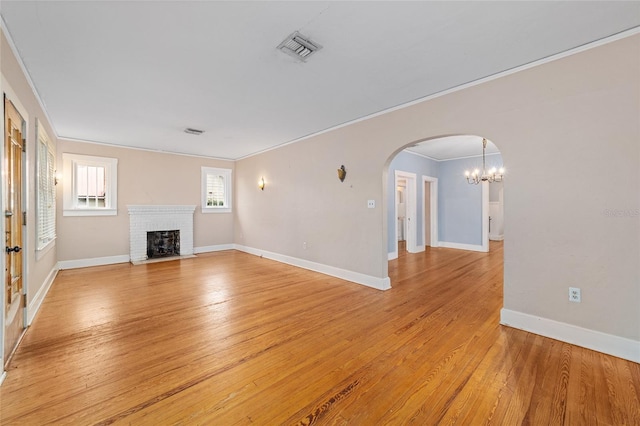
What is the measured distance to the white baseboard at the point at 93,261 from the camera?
5270 millimetres

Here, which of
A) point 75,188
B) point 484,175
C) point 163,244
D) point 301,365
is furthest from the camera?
point 163,244

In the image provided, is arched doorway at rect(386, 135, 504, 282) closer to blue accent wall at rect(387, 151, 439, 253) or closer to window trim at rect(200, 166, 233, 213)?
blue accent wall at rect(387, 151, 439, 253)

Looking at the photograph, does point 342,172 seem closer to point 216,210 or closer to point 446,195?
point 216,210

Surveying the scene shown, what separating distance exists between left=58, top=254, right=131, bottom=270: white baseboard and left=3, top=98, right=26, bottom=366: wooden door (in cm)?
333

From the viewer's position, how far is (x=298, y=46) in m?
2.31

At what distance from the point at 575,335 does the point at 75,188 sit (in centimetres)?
811

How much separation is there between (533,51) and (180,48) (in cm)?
318

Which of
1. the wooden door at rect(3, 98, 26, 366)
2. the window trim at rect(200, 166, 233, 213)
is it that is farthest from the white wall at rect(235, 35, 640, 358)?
the window trim at rect(200, 166, 233, 213)

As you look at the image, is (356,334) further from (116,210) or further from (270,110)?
(116,210)

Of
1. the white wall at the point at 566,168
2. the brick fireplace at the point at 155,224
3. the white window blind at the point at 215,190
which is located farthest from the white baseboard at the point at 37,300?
the white wall at the point at 566,168

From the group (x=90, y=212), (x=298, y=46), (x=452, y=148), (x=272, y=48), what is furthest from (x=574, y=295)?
(x=90, y=212)

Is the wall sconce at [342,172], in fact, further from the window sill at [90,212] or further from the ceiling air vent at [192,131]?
the window sill at [90,212]

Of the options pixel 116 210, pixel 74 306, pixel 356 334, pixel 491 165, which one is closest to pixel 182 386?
pixel 356 334

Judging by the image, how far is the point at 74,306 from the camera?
3.29 m
